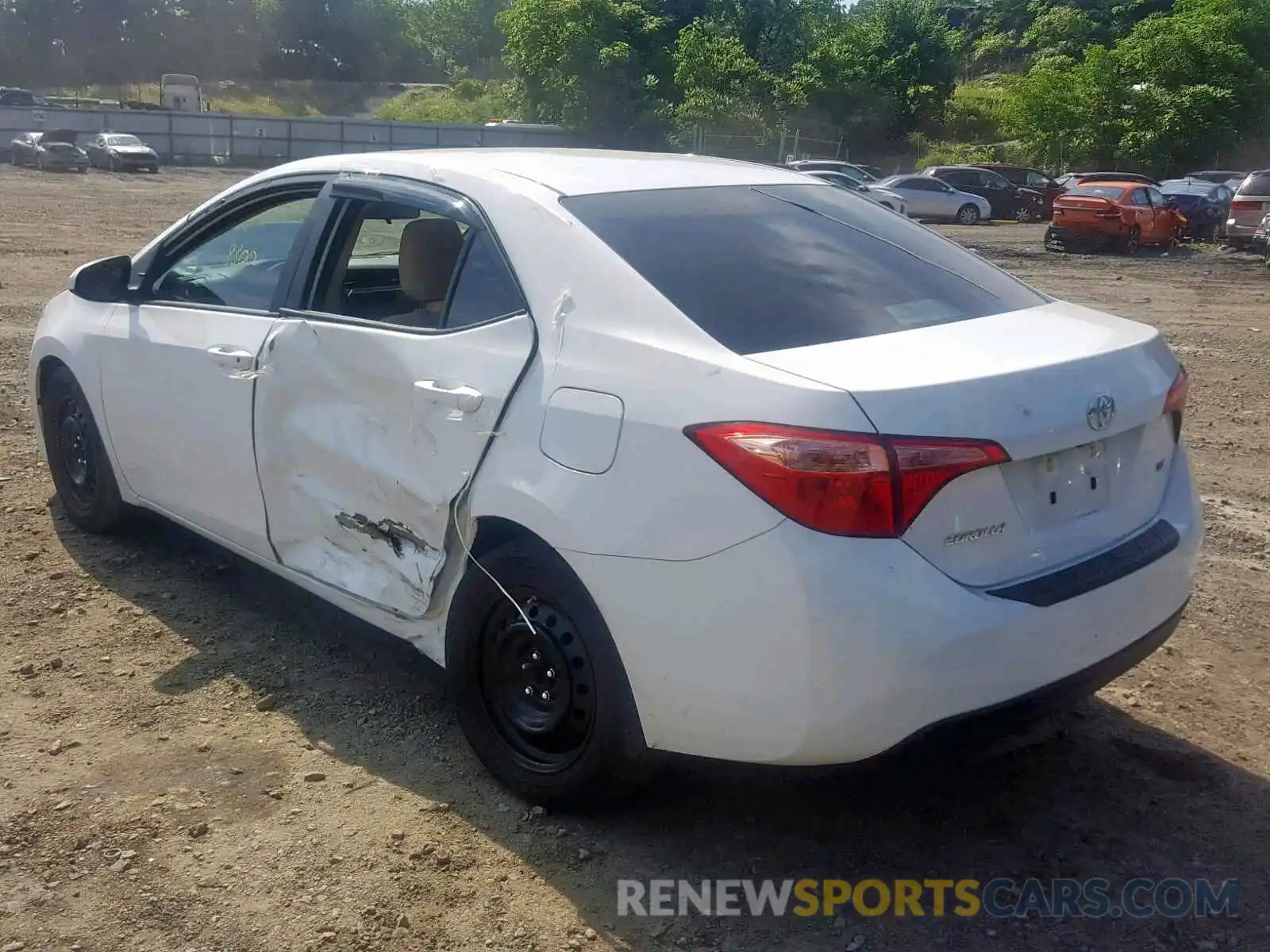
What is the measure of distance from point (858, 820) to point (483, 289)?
5.75 feet

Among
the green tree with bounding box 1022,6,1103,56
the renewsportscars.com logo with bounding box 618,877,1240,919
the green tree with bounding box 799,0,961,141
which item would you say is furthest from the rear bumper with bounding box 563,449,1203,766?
the green tree with bounding box 1022,6,1103,56

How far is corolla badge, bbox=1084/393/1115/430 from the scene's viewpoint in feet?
9.68

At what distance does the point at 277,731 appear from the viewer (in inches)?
149

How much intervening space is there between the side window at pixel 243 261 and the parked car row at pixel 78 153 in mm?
37053

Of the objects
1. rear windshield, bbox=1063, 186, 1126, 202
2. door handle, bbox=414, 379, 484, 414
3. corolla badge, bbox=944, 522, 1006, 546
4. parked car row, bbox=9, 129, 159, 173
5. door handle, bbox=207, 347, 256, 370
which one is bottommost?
parked car row, bbox=9, 129, 159, 173

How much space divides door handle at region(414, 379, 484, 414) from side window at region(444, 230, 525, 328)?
19 cm

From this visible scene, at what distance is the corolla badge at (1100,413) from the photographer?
9.68 feet

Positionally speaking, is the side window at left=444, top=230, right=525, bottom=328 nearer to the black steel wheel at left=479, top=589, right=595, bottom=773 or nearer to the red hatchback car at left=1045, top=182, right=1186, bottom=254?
the black steel wheel at left=479, top=589, right=595, bottom=773

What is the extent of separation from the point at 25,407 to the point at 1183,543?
6594mm

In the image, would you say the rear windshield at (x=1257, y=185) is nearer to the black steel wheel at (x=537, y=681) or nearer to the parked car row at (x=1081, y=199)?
the parked car row at (x=1081, y=199)

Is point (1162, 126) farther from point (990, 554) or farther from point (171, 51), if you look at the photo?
point (171, 51)

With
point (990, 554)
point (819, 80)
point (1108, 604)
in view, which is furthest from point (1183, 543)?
point (819, 80)

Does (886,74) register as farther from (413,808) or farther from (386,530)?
(413,808)

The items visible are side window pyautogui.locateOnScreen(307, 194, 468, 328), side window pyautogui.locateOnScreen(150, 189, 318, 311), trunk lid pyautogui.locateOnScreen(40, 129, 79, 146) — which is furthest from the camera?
trunk lid pyautogui.locateOnScreen(40, 129, 79, 146)
